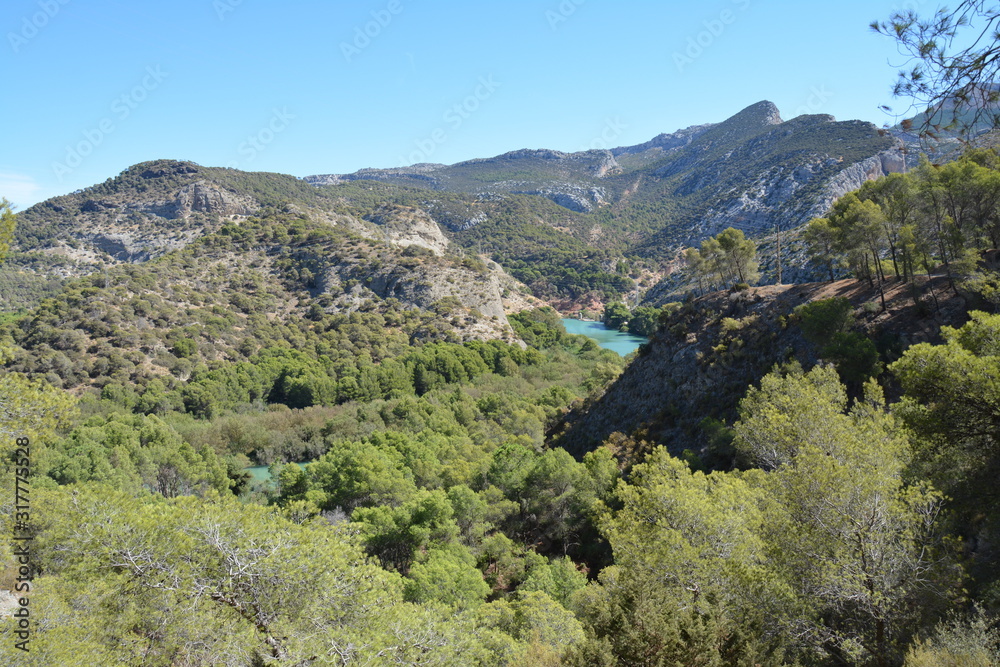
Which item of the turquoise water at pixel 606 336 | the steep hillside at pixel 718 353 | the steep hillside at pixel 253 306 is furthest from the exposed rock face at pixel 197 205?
the steep hillside at pixel 718 353

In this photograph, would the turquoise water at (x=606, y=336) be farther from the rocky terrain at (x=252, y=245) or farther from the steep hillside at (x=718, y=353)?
the steep hillside at (x=718, y=353)

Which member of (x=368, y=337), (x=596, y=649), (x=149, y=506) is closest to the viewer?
(x=596, y=649)

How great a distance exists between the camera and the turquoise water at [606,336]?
10838 cm

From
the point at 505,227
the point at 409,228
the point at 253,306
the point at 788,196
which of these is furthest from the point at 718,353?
the point at 505,227

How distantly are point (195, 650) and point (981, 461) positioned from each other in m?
16.0

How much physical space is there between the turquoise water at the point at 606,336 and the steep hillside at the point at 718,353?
5779cm

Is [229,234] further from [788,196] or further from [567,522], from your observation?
[788,196]

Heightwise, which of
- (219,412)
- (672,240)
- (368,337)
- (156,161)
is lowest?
(219,412)

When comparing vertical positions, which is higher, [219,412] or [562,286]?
[562,286]

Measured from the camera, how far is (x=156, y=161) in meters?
160

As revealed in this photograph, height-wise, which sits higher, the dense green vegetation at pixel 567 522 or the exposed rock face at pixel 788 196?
the exposed rock face at pixel 788 196

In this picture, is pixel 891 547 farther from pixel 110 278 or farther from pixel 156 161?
pixel 156 161

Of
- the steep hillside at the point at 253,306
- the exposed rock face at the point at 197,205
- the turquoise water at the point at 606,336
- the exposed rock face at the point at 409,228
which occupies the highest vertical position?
the exposed rock face at the point at 197,205

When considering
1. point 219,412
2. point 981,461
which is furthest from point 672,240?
point 981,461
